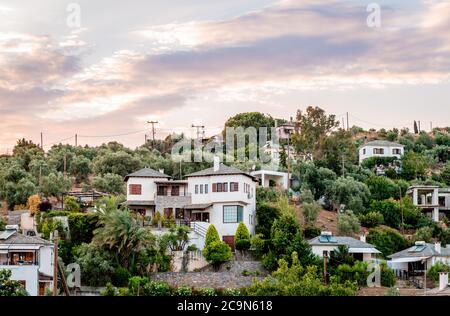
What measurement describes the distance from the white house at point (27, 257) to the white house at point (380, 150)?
43.3 m

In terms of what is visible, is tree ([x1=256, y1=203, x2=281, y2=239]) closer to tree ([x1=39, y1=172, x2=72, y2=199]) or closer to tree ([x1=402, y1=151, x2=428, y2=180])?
tree ([x1=39, y1=172, x2=72, y2=199])

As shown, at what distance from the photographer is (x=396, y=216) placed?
55312mm

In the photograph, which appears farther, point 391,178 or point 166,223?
point 391,178

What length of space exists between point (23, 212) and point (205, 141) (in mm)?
31185

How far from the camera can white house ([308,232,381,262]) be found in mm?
43219

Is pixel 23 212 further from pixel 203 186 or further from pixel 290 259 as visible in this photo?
pixel 290 259

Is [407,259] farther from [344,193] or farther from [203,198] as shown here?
[344,193]

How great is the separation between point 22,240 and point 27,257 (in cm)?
86

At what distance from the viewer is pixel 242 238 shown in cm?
4341

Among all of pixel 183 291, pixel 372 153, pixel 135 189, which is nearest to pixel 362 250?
pixel 183 291

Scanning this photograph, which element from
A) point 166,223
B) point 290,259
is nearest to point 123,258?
point 166,223

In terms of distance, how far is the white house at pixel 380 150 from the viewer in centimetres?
7705

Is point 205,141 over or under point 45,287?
over
